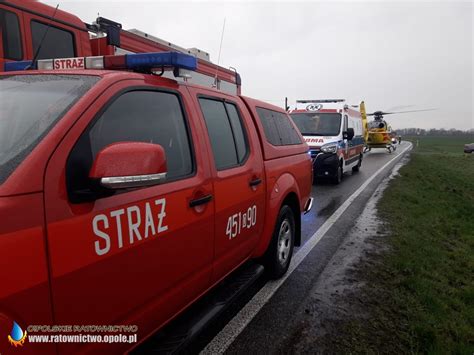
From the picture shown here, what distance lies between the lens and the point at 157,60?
2.24 m

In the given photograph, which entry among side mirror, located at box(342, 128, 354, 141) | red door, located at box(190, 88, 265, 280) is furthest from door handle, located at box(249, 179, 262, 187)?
side mirror, located at box(342, 128, 354, 141)

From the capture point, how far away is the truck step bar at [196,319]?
2191 millimetres

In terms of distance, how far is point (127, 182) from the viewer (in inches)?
61.3

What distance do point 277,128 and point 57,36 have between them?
4366 mm

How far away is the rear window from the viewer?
153 inches

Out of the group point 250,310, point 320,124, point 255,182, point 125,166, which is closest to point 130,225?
point 125,166

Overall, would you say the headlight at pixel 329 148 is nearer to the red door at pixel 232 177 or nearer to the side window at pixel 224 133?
the red door at pixel 232 177

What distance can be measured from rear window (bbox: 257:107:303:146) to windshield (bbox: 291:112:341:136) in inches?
261

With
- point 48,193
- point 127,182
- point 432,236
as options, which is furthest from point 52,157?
point 432,236

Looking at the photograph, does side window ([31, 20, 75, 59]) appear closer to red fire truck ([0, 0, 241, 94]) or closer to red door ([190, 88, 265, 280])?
red fire truck ([0, 0, 241, 94])

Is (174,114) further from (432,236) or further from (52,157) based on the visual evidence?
(432,236)

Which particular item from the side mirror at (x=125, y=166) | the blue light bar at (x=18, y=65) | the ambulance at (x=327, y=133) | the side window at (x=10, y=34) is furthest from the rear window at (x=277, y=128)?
the ambulance at (x=327, y=133)

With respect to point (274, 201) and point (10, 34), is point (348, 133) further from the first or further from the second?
point (10, 34)

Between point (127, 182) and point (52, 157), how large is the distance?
333 millimetres
